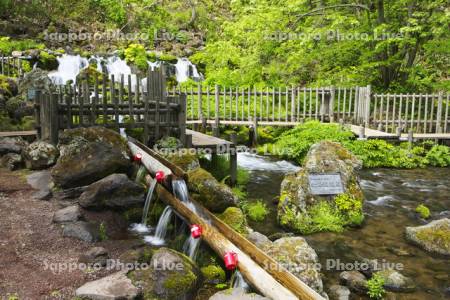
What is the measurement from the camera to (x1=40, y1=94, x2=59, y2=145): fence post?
9898 millimetres

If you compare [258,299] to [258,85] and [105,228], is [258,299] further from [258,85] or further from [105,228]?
[258,85]

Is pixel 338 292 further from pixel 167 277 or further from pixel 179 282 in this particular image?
pixel 167 277

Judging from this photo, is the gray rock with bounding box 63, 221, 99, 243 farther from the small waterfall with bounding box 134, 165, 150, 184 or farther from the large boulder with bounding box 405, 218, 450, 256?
the large boulder with bounding box 405, 218, 450, 256

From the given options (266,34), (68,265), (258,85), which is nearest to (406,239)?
(68,265)

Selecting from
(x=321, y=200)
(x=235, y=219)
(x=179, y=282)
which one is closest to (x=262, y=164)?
(x=321, y=200)

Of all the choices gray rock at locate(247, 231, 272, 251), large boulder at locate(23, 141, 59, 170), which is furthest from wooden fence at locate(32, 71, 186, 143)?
gray rock at locate(247, 231, 272, 251)

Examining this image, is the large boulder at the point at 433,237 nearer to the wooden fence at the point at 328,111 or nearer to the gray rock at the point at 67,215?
the gray rock at the point at 67,215

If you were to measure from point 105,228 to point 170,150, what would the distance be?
3.56 meters

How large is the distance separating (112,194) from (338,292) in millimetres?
4338

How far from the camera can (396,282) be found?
6.37 meters

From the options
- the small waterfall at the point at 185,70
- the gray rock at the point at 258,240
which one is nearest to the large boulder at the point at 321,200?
the gray rock at the point at 258,240

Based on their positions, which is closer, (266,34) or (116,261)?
(116,261)

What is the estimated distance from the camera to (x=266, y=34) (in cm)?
1688

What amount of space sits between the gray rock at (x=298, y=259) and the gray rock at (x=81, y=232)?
286cm
